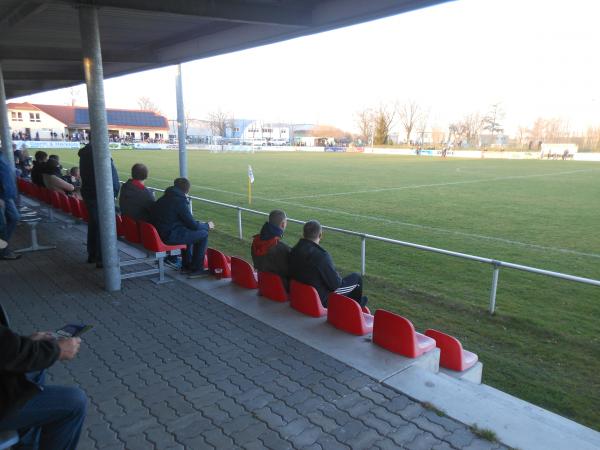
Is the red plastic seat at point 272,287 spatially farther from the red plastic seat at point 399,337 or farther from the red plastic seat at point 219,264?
the red plastic seat at point 399,337

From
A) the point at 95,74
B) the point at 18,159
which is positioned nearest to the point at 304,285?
the point at 95,74

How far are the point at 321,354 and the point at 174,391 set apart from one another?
48.5 inches

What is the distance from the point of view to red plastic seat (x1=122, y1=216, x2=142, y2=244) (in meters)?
5.78

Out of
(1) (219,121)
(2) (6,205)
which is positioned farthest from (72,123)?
(2) (6,205)

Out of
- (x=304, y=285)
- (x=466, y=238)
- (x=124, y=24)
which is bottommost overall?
(x=466, y=238)

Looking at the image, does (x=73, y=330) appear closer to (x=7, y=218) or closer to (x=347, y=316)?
(x=347, y=316)

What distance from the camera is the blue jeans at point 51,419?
185cm

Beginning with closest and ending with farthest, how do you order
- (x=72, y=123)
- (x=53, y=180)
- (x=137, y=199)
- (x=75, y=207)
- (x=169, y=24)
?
(x=137, y=199), (x=169, y=24), (x=75, y=207), (x=53, y=180), (x=72, y=123)

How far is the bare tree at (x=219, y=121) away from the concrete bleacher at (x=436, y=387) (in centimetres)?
9982

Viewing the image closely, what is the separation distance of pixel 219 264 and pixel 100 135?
83.7 inches

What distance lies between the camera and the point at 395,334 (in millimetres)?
3629

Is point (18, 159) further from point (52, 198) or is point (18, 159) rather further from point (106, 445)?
point (106, 445)

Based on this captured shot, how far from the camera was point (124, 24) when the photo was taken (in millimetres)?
6652

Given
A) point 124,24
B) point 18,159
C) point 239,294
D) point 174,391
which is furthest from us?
point 18,159
